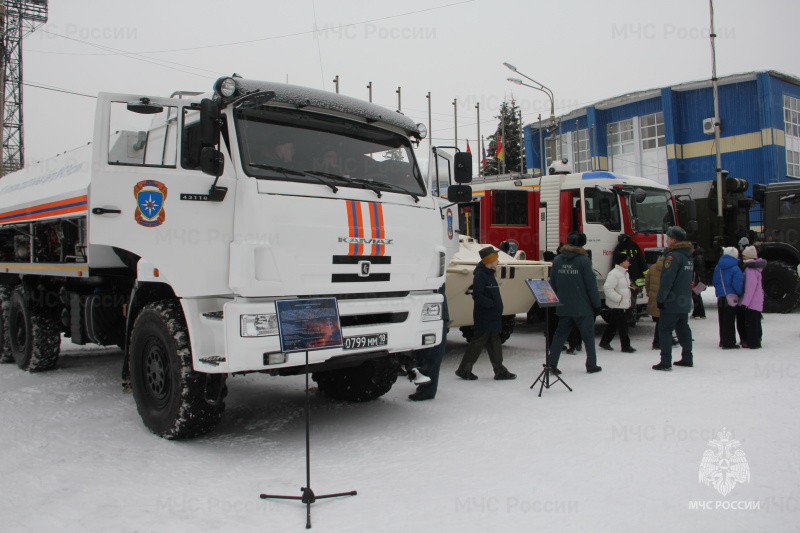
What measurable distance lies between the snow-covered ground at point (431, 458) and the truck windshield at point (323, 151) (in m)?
2.25

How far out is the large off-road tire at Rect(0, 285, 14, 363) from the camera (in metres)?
8.96

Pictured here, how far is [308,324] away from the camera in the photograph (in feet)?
14.4

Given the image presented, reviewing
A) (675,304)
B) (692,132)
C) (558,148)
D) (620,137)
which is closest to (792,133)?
(692,132)

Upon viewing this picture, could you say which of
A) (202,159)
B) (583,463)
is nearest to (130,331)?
(202,159)

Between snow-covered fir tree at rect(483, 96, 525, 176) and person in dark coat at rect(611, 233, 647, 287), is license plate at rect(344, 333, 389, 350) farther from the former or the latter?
snow-covered fir tree at rect(483, 96, 525, 176)

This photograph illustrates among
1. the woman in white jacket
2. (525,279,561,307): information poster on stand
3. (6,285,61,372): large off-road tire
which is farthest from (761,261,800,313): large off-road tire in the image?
Result: (6,285,61,372): large off-road tire

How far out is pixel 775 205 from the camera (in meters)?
14.0

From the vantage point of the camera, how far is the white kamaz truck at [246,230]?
183 inches

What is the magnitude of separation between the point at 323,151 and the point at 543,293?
10.9 feet

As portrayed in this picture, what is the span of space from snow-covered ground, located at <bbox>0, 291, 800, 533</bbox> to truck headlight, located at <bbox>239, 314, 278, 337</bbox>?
104 centimetres

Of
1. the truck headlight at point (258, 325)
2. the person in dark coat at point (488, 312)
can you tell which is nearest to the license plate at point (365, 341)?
the truck headlight at point (258, 325)

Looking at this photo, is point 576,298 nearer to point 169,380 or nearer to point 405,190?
point 405,190

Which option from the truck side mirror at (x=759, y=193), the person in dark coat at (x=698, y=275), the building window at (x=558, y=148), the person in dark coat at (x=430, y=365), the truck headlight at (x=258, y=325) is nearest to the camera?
the truck headlight at (x=258, y=325)

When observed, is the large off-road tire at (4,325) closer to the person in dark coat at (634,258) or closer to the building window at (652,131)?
the person in dark coat at (634,258)
